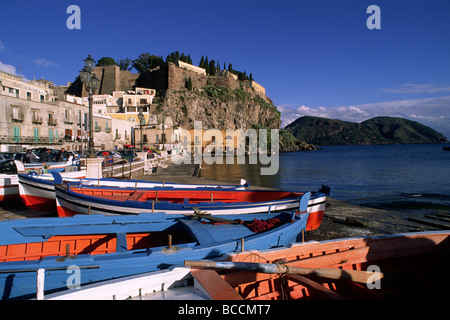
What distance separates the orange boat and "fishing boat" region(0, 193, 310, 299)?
0.79 m

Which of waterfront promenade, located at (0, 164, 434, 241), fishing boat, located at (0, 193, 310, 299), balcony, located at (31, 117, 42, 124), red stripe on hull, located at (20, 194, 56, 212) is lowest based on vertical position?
waterfront promenade, located at (0, 164, 434, 241)

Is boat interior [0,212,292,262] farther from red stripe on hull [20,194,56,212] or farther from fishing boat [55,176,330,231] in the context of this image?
red stripe on hull [20,194,56,212]

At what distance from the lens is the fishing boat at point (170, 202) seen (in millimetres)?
7488

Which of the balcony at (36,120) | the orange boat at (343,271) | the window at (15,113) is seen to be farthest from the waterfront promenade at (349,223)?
the balcony at (36,120)

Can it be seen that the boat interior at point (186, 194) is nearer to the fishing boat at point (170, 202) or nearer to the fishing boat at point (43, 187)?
the fishing boat at point (170, 202)

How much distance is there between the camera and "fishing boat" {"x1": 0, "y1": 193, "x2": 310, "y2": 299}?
3.67 metres

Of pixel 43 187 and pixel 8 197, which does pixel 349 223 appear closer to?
pixel 43 187

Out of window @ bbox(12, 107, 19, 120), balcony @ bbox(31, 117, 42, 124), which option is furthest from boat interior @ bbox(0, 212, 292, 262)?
balcony @ bbox(31, 117, 42, 124)

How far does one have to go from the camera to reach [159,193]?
9953 millimetres

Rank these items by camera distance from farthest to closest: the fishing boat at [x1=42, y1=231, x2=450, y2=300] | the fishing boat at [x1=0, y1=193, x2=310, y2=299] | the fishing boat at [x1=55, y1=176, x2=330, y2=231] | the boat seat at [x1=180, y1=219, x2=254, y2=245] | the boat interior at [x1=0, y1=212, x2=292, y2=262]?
the fishing boat at [x1=55, y1=176, x2=330, y2=231] < the boat seat at [x1=180, y1=219, x2=254, y2=245] < the boat interior at [x1=0, y1=212, x2=292, y2=262] < the fishing boat at [x1=0, y1=193, x2=310, y2=299] < the fishing boat at [x1=42, y1=231, x2=450, y2=300]

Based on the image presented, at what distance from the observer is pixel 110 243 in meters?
5.84

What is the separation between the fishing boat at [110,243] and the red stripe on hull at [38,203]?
5.77 m

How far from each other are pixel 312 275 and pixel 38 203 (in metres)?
11.1
